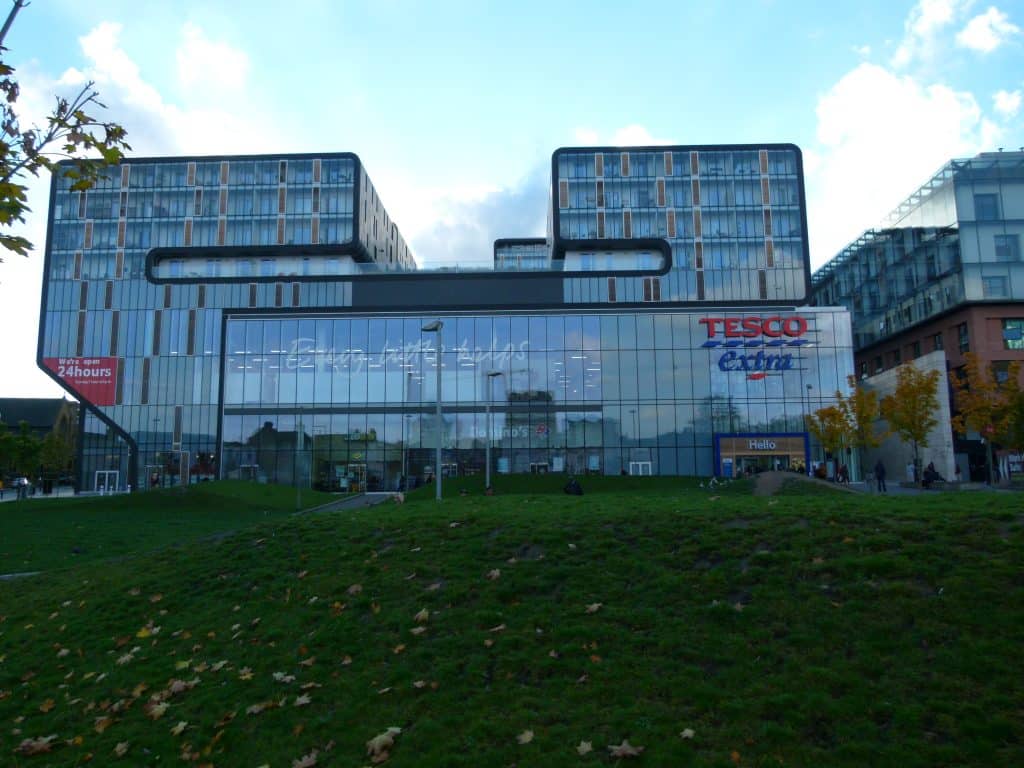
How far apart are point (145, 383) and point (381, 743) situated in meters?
67.5

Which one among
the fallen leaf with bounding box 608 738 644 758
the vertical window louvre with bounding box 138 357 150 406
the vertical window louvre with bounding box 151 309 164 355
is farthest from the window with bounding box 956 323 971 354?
the vertical window louvre with bounding box 138 357 150 406

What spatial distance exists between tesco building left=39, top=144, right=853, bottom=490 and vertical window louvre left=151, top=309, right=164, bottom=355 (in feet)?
0.45

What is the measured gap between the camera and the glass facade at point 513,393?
188 feet

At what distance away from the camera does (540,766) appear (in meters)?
5.70

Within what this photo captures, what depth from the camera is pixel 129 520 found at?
32062 millimetres

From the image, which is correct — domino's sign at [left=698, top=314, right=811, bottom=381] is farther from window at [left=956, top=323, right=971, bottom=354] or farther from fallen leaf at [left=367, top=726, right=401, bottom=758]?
fallen leaf at [left=367, top=726, right=401, bottom=758]

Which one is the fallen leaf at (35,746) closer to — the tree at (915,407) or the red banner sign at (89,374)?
the tree at (915,407)

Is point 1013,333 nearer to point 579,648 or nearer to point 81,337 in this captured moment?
point 579,648

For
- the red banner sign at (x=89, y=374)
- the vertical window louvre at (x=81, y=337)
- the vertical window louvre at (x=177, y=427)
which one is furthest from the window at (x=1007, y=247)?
the vertical window louvre at (x=81, y=337)

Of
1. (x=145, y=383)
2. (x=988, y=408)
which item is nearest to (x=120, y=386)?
(x=145, y=383)

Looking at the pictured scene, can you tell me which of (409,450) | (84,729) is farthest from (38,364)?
(84,729)

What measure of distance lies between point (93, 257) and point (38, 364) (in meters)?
11.3

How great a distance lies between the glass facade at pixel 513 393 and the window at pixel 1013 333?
42.9ft

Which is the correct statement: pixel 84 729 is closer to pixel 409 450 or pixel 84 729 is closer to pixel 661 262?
pixel 409 450
